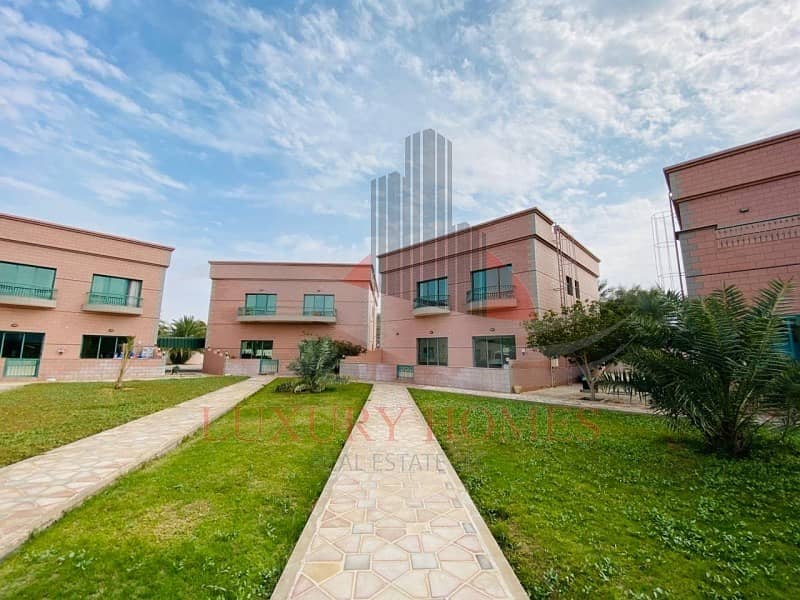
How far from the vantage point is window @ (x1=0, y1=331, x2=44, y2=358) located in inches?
662

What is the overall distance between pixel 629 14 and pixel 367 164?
30.9 ft

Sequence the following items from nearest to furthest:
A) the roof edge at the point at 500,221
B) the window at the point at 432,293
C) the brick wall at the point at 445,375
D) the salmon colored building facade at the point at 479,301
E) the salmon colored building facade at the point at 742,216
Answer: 1. the salmon colored building facade at the point at 742,216
2. the brick wall at the point at 445,375
3. the salmon colored building facade at the point at 479,301
4. the roof edge at the point at 500,221
5. the window at the point at 432,293

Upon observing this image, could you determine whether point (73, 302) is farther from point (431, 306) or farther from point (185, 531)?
point (185, 531)

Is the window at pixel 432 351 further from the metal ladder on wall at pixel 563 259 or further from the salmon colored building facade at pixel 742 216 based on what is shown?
the salmon colored building facade at pixel 742 216

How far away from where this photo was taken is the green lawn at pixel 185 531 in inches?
93.8

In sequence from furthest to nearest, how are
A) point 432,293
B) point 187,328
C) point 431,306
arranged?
point 187,328, point 432,293, point 431,306

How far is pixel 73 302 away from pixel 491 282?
73.8 ft

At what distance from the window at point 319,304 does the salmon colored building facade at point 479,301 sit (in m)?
4.62

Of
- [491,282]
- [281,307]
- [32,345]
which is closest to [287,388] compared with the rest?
[491,282]

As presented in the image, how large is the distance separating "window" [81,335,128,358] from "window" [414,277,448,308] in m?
17.3

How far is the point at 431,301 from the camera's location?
19.4 m

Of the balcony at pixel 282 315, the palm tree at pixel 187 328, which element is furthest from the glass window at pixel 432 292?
the palm tree at pixel 187 328

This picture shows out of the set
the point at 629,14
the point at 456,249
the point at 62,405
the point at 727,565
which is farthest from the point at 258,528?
the point at 456,249

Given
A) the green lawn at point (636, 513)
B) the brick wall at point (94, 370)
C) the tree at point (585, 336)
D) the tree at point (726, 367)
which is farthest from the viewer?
the brick wall at point (94, 370)
